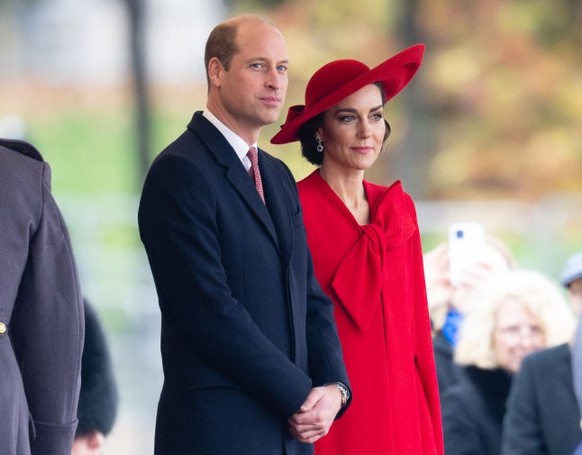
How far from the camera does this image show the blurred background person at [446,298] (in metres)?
4.23

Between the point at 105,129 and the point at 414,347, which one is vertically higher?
the point at 105,129

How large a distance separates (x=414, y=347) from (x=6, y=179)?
999mm

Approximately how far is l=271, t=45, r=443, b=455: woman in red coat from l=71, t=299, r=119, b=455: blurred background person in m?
0.92

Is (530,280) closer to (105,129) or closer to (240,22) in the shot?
(105,129)

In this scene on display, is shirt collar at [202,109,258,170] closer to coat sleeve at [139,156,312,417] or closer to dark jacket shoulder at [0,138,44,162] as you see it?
coat sleeve at [139,156,312,417]

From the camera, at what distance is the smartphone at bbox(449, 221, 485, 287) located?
4.21 metres

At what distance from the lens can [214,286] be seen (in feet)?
7.08

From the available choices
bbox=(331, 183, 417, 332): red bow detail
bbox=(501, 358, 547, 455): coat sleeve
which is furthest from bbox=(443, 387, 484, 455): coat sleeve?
bbox=(331, 183, 417, 332): red bow detail

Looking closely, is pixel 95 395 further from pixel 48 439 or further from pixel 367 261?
pixel 48 439

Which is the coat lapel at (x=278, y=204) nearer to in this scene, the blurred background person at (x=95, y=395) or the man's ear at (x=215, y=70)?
the man's ear at (x=215, y=70)

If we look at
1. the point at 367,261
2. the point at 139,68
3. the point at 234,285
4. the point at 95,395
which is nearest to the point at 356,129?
the point at 367,261

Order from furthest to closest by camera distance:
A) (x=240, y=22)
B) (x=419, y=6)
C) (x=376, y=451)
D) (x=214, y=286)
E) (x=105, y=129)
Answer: (x=419, y=6)
(x=105, y=129)
(x=376, y=451)
(x=240, y=22)
(x=214, y=286)

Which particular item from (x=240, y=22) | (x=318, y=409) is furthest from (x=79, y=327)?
(x=240, y=22)

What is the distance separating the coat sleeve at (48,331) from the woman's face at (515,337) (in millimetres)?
2474
